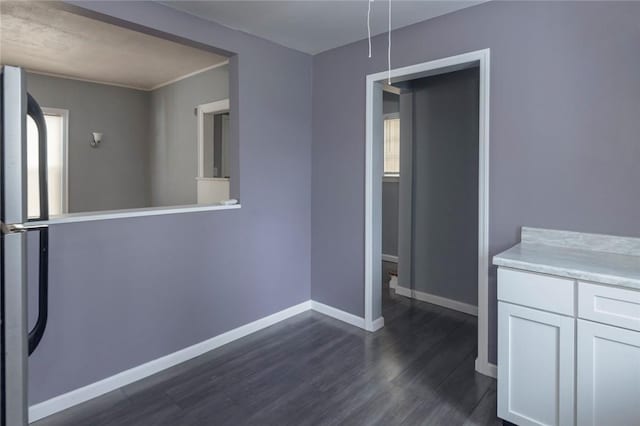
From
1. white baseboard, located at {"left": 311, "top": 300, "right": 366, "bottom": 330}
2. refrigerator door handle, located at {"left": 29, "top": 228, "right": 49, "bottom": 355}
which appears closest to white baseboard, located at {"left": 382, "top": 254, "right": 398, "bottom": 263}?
white baseboard, located at {"left": 311, "top": 300, "right": 366, "bottom": 330}

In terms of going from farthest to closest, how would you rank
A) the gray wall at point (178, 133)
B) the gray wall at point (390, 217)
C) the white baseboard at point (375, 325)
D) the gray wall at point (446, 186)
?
the gray wall at point (390, 217)
the gray wall at point (178, 133)
the gray wall at point (446, 186)
the white baseboard at point (375, 325)

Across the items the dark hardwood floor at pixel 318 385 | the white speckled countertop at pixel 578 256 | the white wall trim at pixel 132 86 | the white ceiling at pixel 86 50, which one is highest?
the white wall trim at pixel 132 86

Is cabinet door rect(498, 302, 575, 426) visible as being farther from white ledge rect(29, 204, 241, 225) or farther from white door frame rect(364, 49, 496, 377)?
white ledge rect(29, 204, 241, 225)

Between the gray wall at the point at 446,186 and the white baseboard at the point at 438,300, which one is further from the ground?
the gray wall at the point at 446,186

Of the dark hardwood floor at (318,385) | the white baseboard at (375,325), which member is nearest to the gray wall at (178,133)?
the dark hardwood floor at (318,385)

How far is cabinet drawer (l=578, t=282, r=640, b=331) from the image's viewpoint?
1541 mm

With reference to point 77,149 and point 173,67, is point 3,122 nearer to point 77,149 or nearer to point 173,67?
point 173,67

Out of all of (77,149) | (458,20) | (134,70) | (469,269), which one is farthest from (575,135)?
(77,149)

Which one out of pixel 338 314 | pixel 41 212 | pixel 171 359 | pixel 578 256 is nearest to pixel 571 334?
pixel 578 256

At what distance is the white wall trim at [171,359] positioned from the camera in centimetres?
209

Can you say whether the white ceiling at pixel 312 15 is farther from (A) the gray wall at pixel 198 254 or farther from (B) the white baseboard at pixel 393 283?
(B) the white baseboard at pixel 393 283

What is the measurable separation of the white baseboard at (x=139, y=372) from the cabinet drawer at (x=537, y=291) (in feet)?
6.53

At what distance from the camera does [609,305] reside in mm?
1599

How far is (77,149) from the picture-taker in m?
4.84
